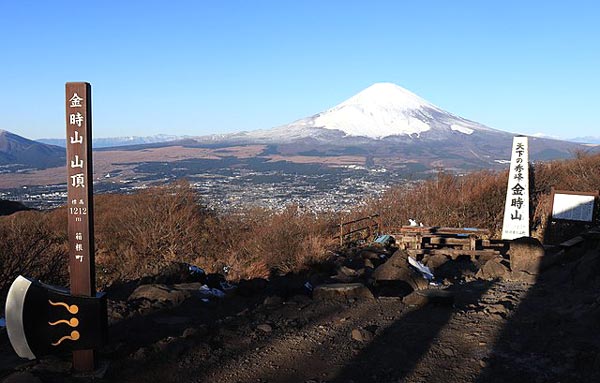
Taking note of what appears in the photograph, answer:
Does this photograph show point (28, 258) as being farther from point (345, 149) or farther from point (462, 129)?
point (462, 129)

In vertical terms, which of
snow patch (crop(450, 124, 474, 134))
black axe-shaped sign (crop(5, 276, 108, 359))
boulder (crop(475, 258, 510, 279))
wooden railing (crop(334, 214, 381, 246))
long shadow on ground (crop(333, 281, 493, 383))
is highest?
snow patch (crop(450, 124, 474, 134))

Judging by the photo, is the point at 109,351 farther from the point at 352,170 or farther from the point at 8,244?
the point at 352,170

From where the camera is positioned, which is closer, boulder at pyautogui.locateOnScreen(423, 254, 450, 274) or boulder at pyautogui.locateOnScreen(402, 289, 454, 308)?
boulder at pyautogui.locateOnScreen(402, 289, 454, 308)

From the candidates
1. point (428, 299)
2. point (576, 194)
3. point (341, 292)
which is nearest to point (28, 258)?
point (341, 292)

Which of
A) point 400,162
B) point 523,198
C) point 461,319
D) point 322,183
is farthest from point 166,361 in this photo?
point 400,162

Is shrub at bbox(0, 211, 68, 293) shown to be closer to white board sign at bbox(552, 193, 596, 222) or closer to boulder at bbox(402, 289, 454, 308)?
boulder at bbox(402, 289, 454, 308)

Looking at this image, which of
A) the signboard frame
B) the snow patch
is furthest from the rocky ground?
the snow patch
